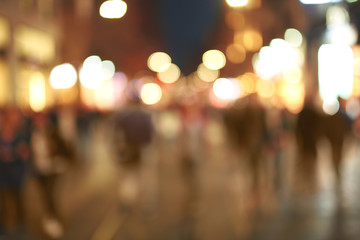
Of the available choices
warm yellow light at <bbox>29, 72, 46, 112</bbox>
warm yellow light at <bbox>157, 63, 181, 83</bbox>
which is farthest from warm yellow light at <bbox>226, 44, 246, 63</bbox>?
warm yellow light at <bbox>29, 72, 46, 112</bbox>

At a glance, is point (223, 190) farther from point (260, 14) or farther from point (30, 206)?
point (260, 14)

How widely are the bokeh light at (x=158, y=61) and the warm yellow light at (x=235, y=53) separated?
10497 mm

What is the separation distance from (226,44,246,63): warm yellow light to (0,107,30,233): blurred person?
57.3 meters

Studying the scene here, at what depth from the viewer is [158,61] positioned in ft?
299

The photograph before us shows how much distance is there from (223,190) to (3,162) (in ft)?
16.3

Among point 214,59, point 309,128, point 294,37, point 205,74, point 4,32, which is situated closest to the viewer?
point 309,128

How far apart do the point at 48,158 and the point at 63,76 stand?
895 inches

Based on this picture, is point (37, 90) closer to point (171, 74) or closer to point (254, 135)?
point (254, 135)

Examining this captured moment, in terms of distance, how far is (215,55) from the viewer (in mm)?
92875

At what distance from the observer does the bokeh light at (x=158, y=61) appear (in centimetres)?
8760

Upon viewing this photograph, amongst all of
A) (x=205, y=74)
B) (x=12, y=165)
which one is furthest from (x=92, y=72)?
(x=205, y=74)

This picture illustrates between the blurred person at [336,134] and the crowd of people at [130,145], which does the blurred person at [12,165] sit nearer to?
the crowd of people at [130,145]


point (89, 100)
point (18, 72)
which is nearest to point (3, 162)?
point (18, 72)

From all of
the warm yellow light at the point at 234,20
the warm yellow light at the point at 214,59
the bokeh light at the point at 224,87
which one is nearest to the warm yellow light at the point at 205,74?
the warm yellow light at the point at 214,59
